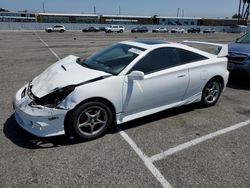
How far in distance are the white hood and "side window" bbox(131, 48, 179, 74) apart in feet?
2.38

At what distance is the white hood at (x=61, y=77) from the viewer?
3730mm

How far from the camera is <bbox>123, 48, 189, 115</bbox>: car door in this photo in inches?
161

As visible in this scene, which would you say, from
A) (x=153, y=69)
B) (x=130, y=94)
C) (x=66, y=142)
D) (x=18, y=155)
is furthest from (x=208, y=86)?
(x=18, y=155)

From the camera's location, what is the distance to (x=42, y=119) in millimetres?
3486

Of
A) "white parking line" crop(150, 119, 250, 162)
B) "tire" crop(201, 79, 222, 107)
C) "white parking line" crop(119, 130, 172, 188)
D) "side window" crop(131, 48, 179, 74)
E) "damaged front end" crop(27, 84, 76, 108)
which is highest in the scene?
"side window" crop(131, 48, 179, 74)

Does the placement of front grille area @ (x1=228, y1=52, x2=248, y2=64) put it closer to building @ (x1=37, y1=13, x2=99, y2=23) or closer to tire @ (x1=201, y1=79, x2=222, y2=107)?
tire @ (x1=201, y1=79, x2=222, y2=107)

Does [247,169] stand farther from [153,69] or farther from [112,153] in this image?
[153,69]

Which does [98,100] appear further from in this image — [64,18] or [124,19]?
[124,19]

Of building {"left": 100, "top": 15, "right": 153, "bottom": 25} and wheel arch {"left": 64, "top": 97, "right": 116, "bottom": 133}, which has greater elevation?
building {"left": 100, "top": 15, "right": 153, "bottom": 25}

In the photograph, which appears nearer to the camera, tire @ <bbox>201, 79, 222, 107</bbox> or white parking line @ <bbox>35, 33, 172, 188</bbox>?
white parking line @ <bbox>35, 33, 172, 188</bbox>

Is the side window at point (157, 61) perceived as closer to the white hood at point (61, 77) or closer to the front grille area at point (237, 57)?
the white hood at point (61, 77)

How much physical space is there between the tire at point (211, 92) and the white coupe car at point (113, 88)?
24 mm

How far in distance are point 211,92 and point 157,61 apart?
5.48 feet

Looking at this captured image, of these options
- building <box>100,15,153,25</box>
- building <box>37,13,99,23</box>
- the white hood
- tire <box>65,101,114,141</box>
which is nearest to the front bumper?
tire <box>65,101,114,141</box>
